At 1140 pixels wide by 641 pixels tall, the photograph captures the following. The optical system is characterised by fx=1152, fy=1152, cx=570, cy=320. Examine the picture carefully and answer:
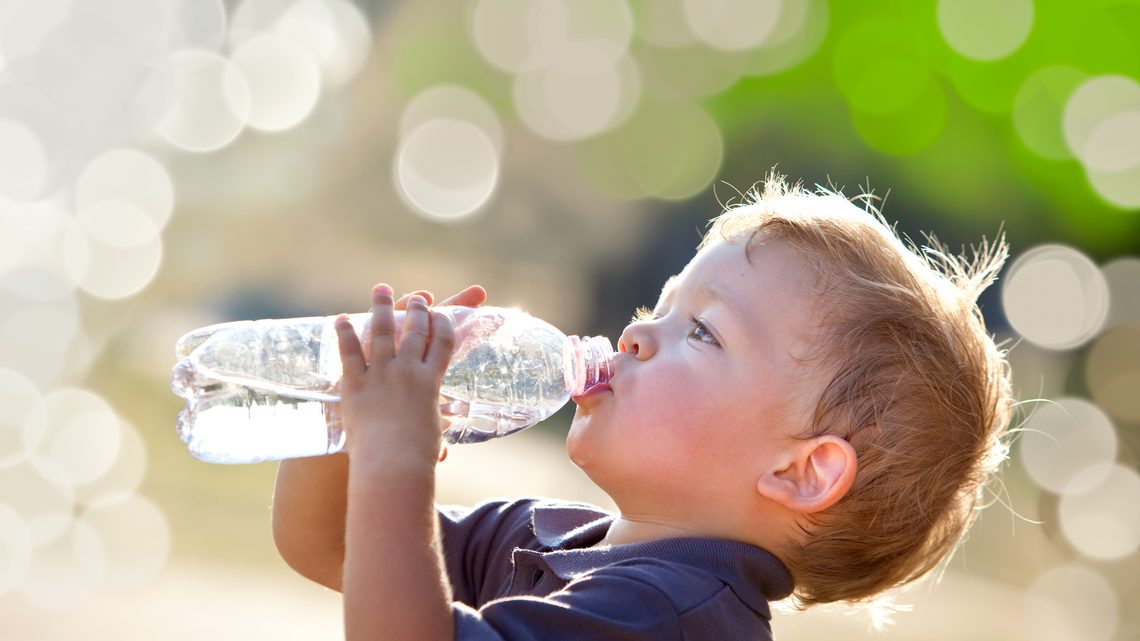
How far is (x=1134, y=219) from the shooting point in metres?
6.19

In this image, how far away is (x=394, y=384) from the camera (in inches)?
54.2

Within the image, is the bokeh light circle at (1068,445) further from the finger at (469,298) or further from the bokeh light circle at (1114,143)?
the finger at (469,298)

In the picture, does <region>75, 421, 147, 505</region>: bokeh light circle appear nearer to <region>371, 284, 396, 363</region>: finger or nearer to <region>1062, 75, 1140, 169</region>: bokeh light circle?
<region>371, 284, 396, 363</region>: finger

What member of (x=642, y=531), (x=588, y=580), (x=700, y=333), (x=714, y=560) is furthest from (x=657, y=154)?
(x=588, y=580)

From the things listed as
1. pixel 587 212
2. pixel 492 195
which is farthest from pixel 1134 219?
pixel 492 195

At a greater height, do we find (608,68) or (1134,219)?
(608,68)

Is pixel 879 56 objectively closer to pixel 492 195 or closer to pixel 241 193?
pixel 492 195

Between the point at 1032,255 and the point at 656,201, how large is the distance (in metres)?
2.15

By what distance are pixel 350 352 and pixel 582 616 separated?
418 millimetres

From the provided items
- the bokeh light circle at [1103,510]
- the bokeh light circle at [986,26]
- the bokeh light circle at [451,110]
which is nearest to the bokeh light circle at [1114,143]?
the bokeh light circle at [986,26]

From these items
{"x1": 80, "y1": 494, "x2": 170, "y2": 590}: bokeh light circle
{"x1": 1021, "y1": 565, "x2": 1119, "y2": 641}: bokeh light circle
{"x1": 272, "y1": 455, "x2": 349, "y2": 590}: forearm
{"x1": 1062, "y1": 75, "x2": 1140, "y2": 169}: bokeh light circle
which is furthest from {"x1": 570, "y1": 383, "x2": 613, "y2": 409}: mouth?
{"x1": 1062, "y1": 75, "x2": 1140, "y2": 169}: bokeh light circle

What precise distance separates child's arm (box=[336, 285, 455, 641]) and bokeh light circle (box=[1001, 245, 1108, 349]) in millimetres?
4896

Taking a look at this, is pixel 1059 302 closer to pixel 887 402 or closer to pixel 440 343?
pixel 887 402

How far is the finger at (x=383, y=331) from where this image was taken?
4.60 ft
